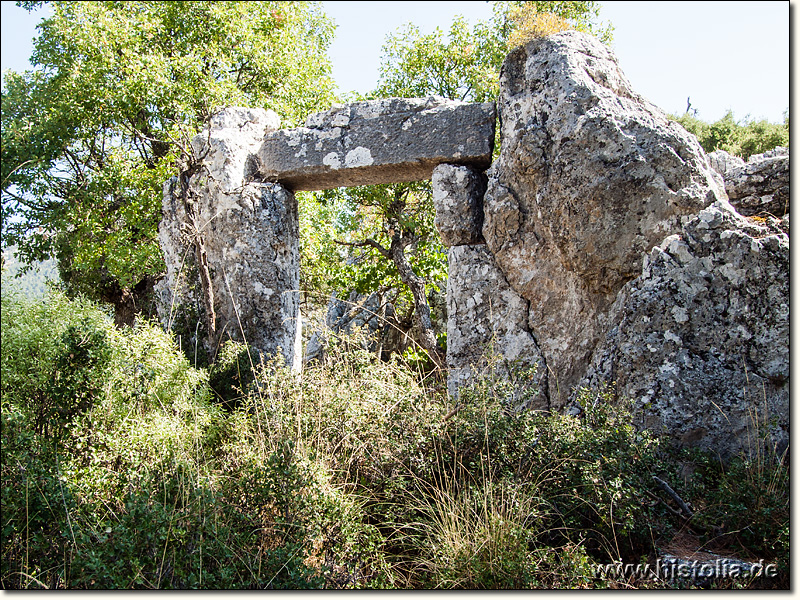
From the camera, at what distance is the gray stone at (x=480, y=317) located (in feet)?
16.9

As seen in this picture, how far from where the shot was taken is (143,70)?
26.6 ft

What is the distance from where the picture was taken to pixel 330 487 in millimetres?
3459

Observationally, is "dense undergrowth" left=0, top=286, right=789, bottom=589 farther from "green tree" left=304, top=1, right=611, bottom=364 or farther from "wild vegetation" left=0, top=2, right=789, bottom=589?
"green tree" left=304, top=1, right=611, bottom=364

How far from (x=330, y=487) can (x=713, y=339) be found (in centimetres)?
258

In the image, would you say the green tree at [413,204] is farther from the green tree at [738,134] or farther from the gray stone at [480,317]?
the green tree at [738,134]

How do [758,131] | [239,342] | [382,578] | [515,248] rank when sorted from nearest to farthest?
[382,578]
[515,248]
[239,342]
[758,131]

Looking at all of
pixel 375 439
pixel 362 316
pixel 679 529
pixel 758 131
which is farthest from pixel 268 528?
pixel 758 131

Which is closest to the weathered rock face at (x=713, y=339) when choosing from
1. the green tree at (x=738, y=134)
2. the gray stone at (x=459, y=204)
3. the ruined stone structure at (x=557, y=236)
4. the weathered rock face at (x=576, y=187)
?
the ruined stone structure at (x=557, y=236)

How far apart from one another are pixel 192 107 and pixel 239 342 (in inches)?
162

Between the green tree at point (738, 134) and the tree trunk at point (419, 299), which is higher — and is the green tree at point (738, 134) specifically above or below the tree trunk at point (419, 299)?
above

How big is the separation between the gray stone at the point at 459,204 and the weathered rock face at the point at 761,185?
77.5 inches

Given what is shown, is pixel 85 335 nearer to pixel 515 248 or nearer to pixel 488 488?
pixel 488 488

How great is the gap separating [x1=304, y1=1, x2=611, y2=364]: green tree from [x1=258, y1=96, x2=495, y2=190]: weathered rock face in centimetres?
250

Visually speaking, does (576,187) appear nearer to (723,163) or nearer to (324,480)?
(723,163)
